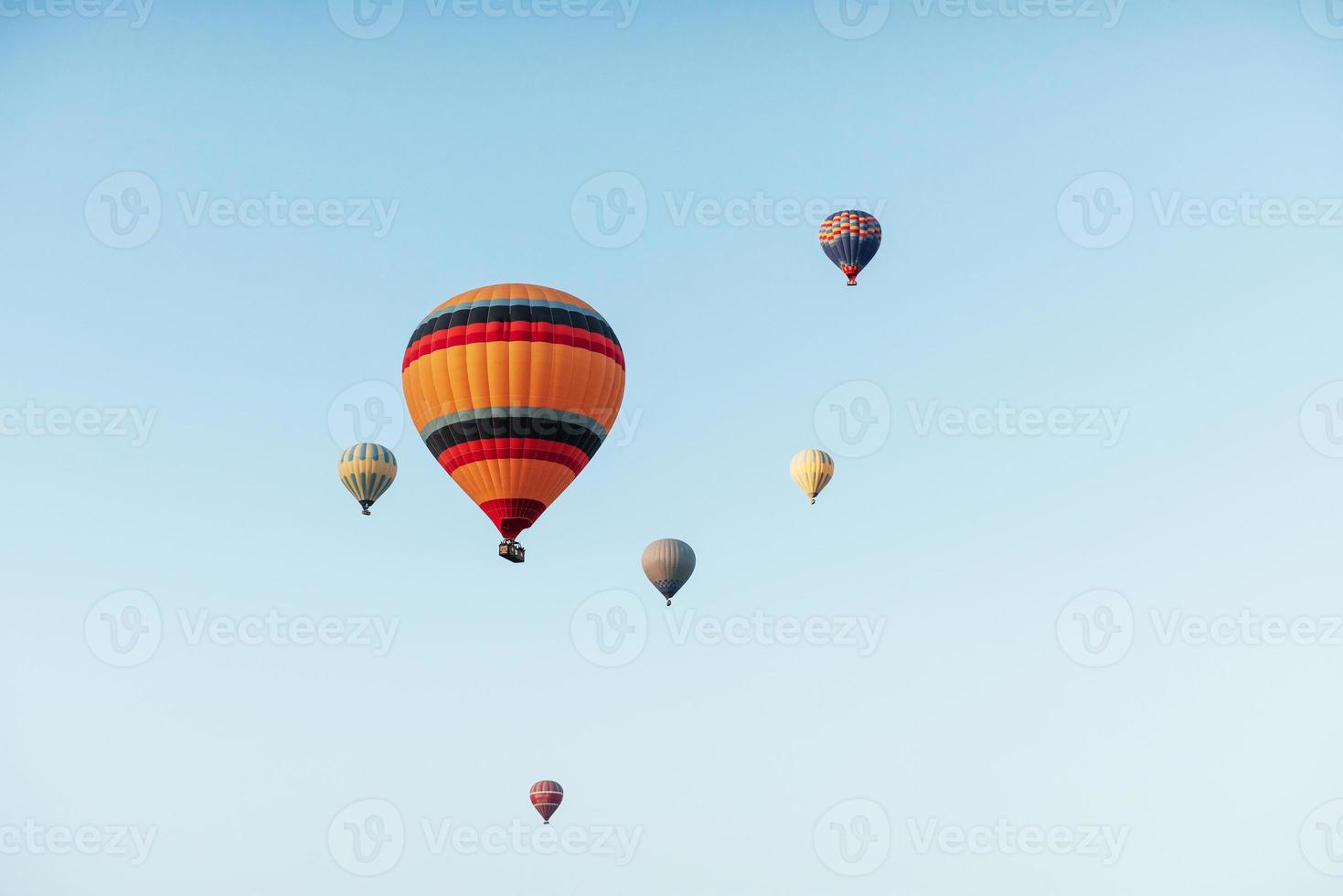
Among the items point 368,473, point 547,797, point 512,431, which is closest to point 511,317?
point 512,431

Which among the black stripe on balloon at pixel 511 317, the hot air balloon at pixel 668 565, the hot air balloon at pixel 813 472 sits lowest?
the black stripe on balloon at pixel 511 317

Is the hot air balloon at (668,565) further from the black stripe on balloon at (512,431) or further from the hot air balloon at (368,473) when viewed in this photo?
the black stripe on balloon at (512,431)

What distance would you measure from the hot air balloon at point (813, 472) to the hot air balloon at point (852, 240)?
7.57 metres

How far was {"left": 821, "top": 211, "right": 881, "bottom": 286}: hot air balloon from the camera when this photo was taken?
209 ft

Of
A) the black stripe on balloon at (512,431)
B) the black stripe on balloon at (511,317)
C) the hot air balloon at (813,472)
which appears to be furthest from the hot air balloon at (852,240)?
the black stripe on balloon at (512,431)

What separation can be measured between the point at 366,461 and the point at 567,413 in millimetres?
18966

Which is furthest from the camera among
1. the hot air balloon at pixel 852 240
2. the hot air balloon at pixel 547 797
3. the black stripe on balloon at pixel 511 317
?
the hot air balloon at pixel 547 797

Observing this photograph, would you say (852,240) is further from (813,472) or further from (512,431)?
(512,431)

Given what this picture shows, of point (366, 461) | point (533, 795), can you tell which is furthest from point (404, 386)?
point (533, 795)

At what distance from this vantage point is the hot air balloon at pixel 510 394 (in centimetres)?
4744

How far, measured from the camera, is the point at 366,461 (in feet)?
211

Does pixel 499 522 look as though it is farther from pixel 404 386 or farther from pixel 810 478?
pixel 810 478

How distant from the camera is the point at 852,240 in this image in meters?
63.5

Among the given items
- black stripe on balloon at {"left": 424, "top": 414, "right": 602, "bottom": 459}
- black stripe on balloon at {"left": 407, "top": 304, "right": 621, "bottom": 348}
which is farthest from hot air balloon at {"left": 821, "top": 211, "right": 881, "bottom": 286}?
black stripe on balloon at {"left": 424, "top": 414, "right": 602, "bottom": 459}
